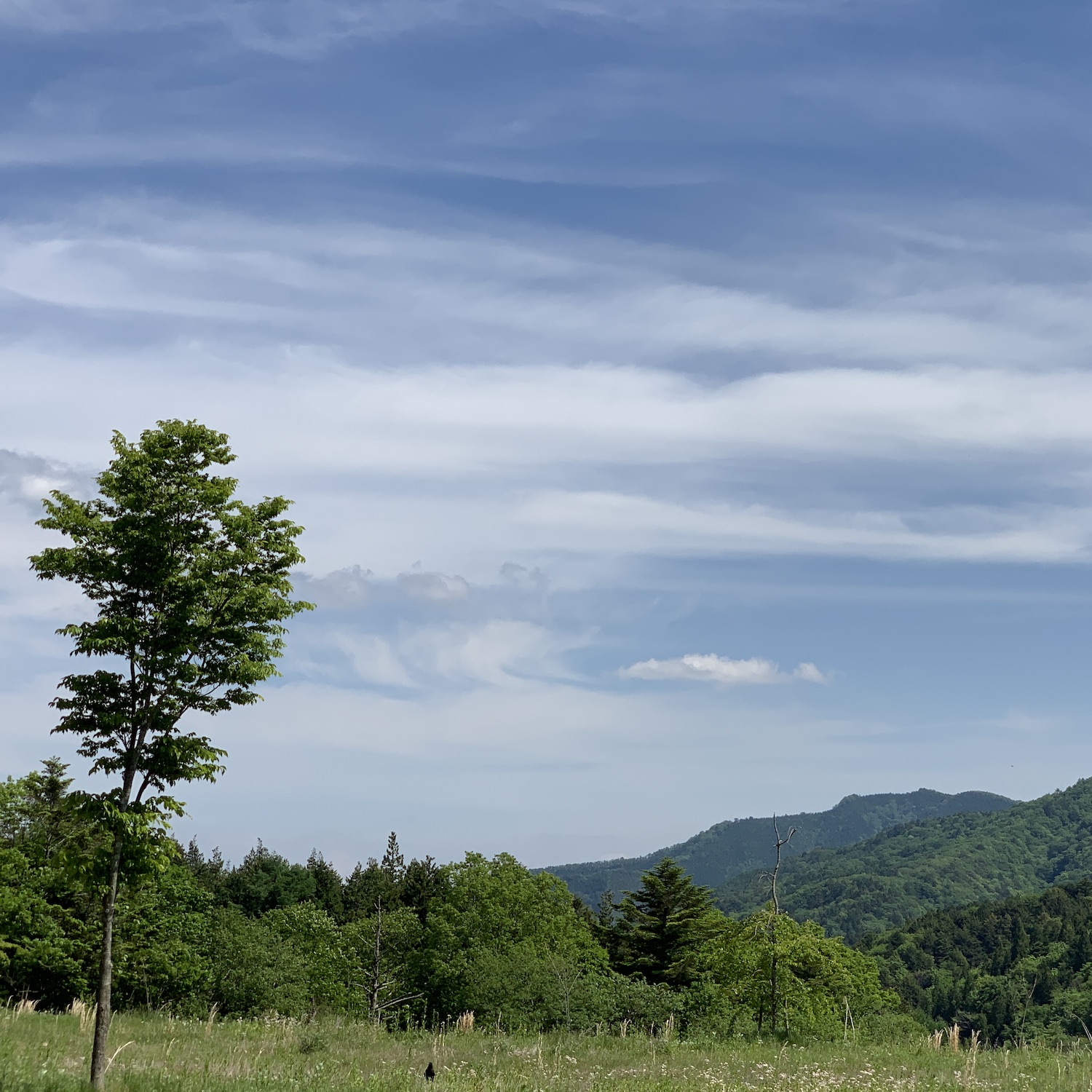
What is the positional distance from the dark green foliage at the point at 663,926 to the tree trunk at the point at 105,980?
6770 cm

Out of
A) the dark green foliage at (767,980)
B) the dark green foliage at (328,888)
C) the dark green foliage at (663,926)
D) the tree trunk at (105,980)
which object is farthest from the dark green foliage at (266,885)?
the tree trunk at (105,980)

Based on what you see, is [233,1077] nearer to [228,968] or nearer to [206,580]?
[206,580]

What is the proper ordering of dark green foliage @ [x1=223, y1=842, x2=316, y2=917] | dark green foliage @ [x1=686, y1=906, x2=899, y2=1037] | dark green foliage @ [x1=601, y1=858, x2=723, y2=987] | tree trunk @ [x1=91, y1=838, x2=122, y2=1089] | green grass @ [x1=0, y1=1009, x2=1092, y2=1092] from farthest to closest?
dark green foliage @ [x1=223, y1=842, x2=316, y2=917] < dark green foliage @ [x1=601, y1=858, x2=723, y2=987] < dark green foliage @ [x1=686, y1=906, x2=899, y2=1037] < green grass @ [x1=0, y1=1009, x2=1092, y2=1092] < tree trunk @ [x1=91, y1=838, x2=122, y2=1089]

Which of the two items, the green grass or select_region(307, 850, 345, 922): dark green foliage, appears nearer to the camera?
the green grass

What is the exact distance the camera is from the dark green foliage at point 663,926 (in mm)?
79938

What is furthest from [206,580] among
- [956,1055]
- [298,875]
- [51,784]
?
[298,875]

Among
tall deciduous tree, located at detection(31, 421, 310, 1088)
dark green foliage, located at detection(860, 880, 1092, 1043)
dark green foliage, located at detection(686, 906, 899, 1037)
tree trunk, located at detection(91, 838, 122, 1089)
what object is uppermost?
tall deciduous tree, located at detection(31, 421, 310, 1088)

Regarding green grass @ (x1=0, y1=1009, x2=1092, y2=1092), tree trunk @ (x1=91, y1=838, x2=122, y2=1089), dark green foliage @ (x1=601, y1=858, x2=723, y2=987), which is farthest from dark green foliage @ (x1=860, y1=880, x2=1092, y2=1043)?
tree trunk @ (x1=91, y1=838, x2=122, y2=1089)

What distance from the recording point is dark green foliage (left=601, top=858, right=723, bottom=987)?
79.9 m

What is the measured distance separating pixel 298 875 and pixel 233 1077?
91.7 meters

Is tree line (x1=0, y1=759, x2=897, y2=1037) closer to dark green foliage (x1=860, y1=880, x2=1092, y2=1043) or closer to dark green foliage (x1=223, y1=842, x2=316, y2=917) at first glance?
dark green foliage (x1=223, y1=842, x2=316, y2=917)

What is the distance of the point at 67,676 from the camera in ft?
59.7

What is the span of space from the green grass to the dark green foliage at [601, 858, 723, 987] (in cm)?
4972

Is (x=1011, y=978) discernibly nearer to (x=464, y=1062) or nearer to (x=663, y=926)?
(x=663, y=926)
